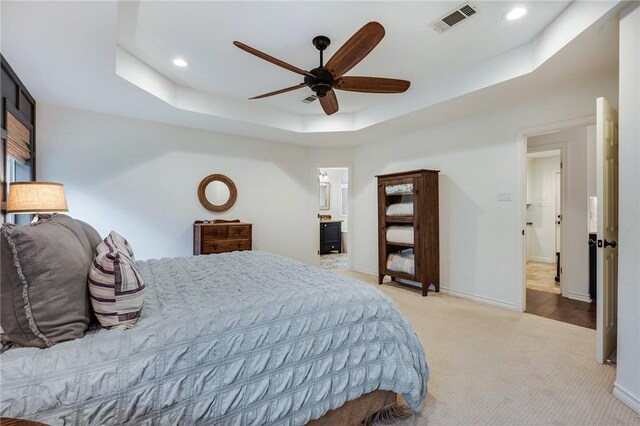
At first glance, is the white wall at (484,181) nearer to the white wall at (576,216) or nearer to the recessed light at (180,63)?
the white wall at (576,216)

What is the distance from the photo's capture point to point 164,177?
4207 mm

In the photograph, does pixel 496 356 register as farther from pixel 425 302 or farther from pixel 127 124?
pixel 127 124

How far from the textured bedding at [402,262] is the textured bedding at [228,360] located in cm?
254

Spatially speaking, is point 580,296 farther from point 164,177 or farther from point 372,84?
point 164,177

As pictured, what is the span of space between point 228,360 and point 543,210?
24.3 ft

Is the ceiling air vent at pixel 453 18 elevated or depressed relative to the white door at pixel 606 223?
elevated

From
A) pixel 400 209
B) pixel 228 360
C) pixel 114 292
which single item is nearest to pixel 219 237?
pixel 400 209

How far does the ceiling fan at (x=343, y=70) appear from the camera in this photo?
191 centimetres

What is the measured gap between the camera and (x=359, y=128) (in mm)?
4547

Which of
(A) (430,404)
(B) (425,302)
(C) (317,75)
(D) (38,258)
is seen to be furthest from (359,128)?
(D) (38,258)

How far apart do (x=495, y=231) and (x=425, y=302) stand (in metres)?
1.21

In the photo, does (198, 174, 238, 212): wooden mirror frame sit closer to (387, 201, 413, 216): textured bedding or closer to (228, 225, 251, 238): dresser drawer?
(228, 225, 251, 238): dresser drawer

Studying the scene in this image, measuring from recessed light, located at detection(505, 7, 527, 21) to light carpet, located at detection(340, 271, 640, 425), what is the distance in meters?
2.68

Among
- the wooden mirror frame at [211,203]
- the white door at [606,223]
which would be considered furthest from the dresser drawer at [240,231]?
the white door at [606,223]
